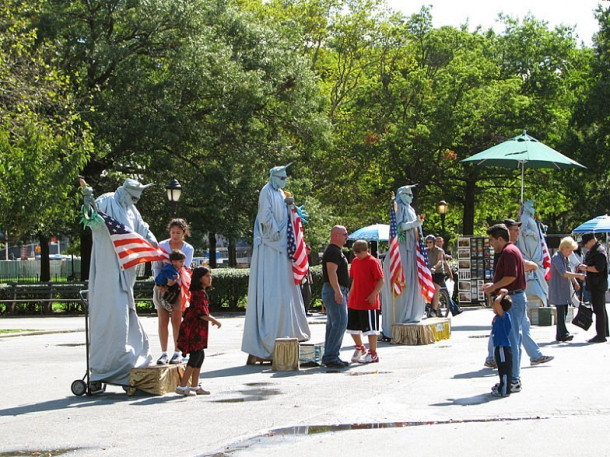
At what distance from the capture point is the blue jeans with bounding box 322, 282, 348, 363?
42.0ft

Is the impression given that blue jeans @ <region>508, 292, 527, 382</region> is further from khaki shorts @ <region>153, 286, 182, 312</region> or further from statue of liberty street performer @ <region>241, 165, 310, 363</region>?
khaki shorts @ <region>153, 286, 182, 312</region>

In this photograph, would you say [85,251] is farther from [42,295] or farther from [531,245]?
[531,245]

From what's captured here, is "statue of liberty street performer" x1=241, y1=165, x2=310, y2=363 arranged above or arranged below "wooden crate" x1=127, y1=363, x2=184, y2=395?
above

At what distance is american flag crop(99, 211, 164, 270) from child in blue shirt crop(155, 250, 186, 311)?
0.34m

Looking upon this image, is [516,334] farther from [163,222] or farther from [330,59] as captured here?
[330,59]

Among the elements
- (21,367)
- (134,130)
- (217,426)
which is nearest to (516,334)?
(217,426)

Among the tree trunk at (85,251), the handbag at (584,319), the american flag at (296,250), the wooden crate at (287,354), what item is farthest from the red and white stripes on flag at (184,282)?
the tree trunk at (85,251)

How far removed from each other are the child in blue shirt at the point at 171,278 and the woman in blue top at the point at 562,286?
7550 mm

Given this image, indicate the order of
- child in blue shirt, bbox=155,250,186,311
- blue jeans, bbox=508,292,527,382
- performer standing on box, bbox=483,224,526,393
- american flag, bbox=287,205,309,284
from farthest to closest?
american flag, bbox=287,205,309,284 → child in blue shirt, bbox=155,250,186,311 → performer standing on box, bbox=483,224,526,393 → blue jeans, bbox=508,292,527,382

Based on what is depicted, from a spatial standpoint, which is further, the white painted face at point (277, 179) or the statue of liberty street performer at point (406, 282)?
the statue of liberty street performer at point (406, 282)

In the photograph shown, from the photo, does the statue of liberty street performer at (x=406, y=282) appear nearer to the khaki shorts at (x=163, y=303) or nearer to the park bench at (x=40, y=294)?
the khaki shorts at (x=163, y=303)

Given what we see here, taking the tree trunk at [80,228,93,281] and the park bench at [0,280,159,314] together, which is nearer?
the park bench at [0,280,159,314]

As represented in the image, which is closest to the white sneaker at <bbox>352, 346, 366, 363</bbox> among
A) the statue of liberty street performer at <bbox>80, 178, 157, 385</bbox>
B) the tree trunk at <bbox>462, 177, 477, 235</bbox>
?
the statue of liberty street performer at <bbox>80, 178, 157, 385</bbox>

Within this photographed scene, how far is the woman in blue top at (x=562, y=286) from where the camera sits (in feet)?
51.8
